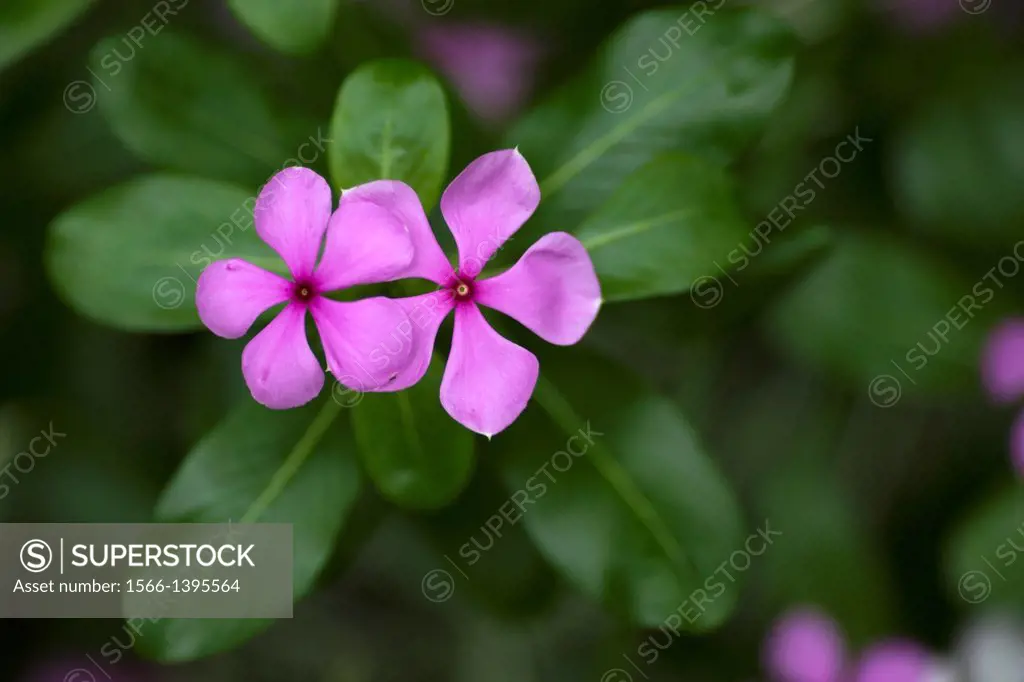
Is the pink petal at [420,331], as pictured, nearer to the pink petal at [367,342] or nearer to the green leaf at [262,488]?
the pink petal at [367,342]

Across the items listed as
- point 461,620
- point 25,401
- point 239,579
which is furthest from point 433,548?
point 25,401

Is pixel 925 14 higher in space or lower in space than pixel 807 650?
higher

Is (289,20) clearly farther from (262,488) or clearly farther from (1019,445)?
(1019,445)

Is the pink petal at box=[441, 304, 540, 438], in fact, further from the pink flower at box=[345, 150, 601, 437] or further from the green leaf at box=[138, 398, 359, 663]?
the green leaf at box=[138, 398, 359, 663]

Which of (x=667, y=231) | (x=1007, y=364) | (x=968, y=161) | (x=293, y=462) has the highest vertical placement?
(x=968, y=161)

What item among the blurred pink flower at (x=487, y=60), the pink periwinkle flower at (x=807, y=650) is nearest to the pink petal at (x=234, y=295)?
the blurred pink flower at (x=487, y=60)

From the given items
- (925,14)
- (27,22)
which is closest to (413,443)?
(27,22)

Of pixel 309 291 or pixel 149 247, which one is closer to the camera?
pixel 309 291
